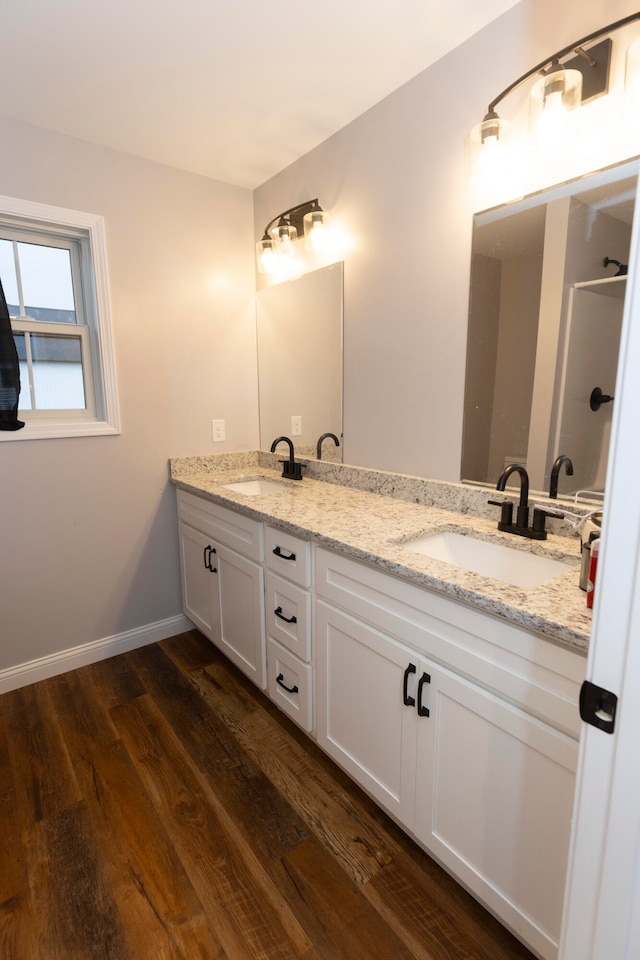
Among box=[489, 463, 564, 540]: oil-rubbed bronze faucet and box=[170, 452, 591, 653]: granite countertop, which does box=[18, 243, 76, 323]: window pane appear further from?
box=[489, 463, 564, 540]: oil-rubbed bronze faucet

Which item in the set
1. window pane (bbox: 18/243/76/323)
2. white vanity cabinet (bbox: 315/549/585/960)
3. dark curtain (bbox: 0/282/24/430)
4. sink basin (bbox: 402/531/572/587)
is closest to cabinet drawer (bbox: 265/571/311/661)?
white vanity cabinet (bbox: 315/549/585/960)

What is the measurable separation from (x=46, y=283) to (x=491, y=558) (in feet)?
7.21

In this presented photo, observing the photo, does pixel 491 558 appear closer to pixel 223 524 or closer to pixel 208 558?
pixel 223 524

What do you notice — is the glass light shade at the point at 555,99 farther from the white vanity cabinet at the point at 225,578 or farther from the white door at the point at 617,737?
the white vanity cabinet at the point at 225,578

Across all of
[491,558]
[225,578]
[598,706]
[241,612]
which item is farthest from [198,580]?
[598,706]

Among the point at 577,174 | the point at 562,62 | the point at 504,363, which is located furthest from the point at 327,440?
the point at 562,62

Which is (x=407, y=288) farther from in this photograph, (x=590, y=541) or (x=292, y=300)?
(x=590, y=541)

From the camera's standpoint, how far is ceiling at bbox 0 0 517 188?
1.38 m

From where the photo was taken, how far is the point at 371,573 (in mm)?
1332

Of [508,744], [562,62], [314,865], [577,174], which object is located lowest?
[314,865]

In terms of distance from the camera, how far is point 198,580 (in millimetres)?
2371

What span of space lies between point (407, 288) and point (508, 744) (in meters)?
1.52

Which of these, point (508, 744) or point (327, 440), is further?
point (327, 440)

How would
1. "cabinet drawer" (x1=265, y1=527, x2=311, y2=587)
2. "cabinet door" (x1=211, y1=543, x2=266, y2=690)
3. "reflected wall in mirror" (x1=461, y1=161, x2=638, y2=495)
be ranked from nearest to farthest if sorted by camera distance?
"reflected wall in mirror" (x1=461, y1=161, x2=638, y2=495), "cabinet drawer" (x1=265, y1=527, x2=311, y2=587), "cabinet door" (x1=211, y1=543, x2=266, y2=690)
